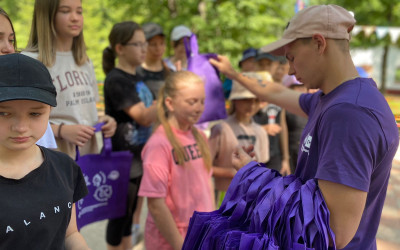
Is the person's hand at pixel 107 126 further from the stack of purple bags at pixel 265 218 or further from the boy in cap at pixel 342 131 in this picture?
the stack of purple bags at pixel 265 218

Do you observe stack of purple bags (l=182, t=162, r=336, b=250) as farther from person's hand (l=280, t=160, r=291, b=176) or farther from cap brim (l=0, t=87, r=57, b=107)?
person's hand (l=280, t=160, r=291, b=176)

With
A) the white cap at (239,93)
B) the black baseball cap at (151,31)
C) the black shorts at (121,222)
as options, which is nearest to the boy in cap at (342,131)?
the white cap at (239,93)

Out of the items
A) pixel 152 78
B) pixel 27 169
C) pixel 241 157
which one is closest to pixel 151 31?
pixel 152 78

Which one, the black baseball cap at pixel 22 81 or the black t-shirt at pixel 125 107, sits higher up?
the black baseball cap at pixel 22 81

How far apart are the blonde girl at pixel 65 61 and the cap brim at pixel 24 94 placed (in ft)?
3.07

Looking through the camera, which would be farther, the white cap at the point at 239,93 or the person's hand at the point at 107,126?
the white cap at the point at 239,93

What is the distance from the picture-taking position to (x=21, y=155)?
1.38 meters

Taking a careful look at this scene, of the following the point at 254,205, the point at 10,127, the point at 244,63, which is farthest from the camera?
the point at 244,63

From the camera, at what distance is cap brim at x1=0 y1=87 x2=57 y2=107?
1212 mm

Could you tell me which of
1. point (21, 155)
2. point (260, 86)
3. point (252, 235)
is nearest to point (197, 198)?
point (260, 86)

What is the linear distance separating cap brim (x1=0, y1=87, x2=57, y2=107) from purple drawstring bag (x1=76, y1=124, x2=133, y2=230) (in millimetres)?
1194

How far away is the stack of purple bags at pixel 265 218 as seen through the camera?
53.6 inches

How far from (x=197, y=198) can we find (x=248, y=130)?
Result: 103 cm

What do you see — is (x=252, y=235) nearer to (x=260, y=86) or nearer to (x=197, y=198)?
(x=197, y=198)
